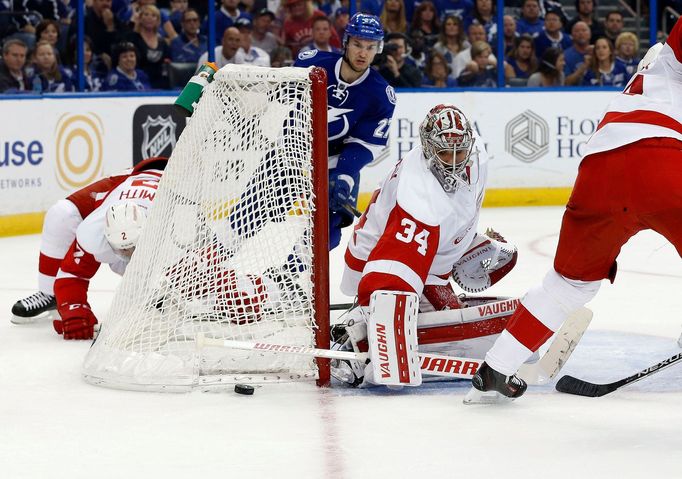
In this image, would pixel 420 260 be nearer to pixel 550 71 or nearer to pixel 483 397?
pixel 483 397

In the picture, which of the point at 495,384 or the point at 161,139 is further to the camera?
the point at 161,139

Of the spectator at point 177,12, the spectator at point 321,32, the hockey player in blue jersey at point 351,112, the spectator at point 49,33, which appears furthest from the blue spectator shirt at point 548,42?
the hockey player in blue jersey at point 351,112

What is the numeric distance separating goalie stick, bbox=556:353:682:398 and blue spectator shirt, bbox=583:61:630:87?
541cm

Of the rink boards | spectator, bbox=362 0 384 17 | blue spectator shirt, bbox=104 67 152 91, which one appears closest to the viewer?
the rink boards

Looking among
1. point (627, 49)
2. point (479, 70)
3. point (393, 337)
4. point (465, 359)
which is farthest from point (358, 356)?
point (627, 49)

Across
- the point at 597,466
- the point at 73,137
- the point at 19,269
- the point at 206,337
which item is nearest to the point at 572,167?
the point at 73,137

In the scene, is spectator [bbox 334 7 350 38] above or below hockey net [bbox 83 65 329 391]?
above

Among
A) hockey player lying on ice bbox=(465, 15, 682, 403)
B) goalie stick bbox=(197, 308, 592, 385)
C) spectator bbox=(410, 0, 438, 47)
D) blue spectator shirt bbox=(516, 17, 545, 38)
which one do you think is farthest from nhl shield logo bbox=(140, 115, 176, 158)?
hockey player lying on ice bbox=(465, 15, 682, 403)

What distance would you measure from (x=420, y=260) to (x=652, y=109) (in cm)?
71

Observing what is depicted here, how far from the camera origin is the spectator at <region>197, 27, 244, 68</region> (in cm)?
752

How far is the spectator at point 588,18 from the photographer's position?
28.0 feet

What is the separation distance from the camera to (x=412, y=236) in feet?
10.6

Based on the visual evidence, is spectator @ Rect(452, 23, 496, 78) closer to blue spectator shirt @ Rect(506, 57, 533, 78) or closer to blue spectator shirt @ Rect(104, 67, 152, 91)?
blue spectator shirt @ Rect(506, 57, 533, 78)

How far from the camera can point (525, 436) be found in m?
2.80
